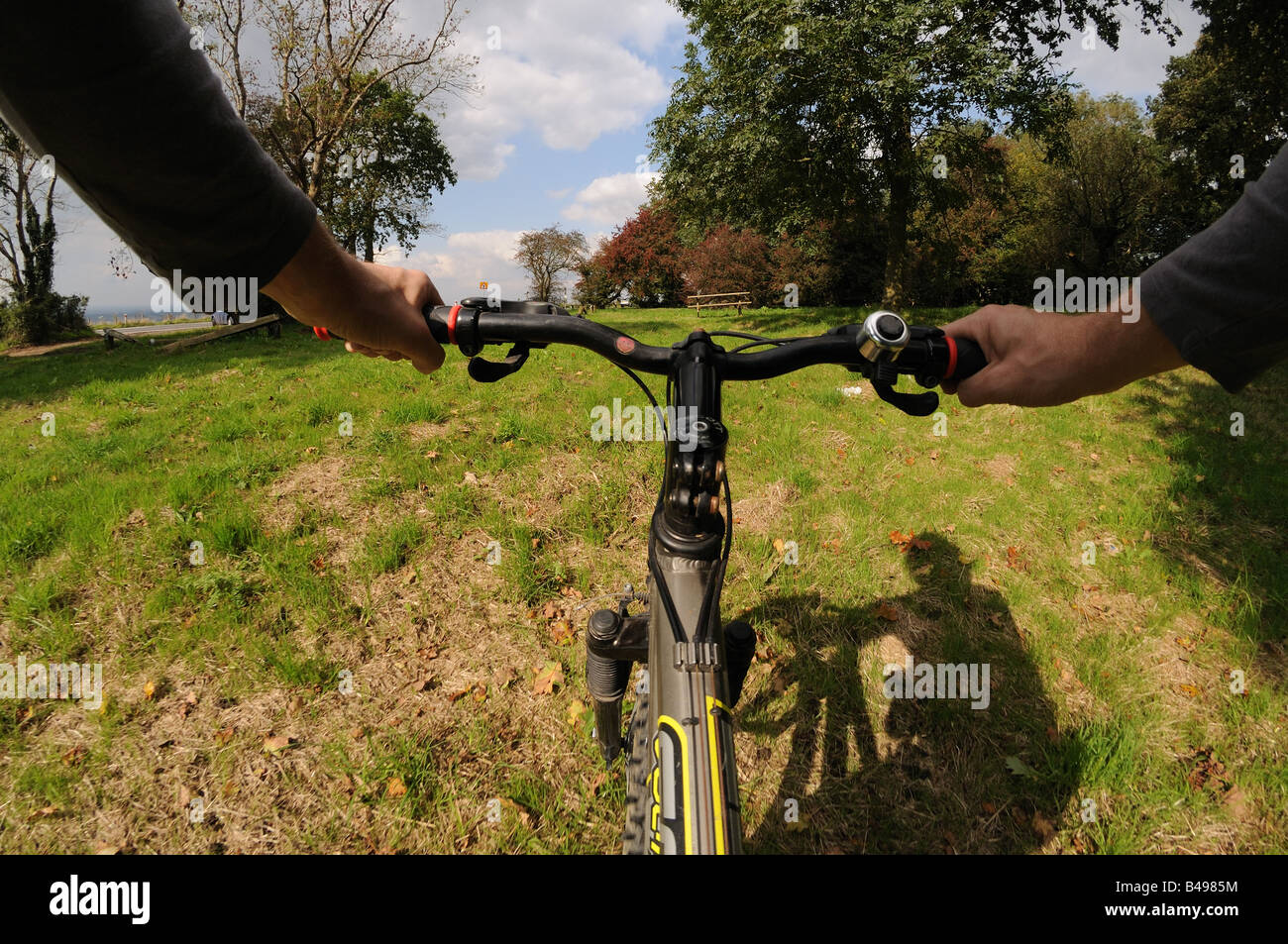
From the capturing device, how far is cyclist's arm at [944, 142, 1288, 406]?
1025 millimetres

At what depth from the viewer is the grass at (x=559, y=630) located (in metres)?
2.65

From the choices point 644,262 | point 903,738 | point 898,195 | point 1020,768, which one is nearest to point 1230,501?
point 1020,768

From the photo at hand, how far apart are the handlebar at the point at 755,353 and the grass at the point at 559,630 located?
7.83 feet

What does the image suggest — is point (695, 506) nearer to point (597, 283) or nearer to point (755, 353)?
point (755, 353)

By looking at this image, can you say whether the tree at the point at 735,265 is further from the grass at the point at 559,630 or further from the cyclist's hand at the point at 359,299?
the cyclist's hand at the point at 359,299

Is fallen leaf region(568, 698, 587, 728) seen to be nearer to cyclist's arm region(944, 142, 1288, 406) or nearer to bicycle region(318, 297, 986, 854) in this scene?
bicycle region(318, 297, 986, 854)

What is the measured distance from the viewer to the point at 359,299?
1414 millimetres

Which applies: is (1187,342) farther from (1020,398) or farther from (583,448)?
(583,448)

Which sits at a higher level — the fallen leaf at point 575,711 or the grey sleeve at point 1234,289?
the grey sleeve at point 1234,289

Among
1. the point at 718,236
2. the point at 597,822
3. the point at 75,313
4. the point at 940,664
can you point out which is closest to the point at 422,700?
the point at 597,822

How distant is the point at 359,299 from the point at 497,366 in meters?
0.41

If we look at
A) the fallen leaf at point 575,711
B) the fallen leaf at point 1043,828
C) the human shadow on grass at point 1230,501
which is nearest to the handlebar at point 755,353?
the fallen leaf at point 575,711

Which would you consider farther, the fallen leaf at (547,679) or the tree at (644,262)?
the tree at (644,262)

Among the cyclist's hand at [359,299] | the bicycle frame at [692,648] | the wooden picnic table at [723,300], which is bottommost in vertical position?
the bicycle frame at [692,648]
